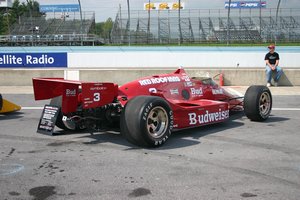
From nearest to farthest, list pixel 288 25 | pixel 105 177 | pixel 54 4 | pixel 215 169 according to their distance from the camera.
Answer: pixel 105 177, pixel 215 169, pixel 288 25, pixel 54 4

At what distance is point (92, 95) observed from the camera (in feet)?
18.5

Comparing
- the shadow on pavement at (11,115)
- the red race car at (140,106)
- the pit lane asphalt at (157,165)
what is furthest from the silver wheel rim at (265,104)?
the shadow on pavement at (11,115)

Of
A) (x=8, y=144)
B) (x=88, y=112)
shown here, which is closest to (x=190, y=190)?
(x=88, y=112)

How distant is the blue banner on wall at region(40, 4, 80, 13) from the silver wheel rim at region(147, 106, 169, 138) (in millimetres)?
23679

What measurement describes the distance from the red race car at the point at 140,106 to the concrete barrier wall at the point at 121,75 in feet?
22.6

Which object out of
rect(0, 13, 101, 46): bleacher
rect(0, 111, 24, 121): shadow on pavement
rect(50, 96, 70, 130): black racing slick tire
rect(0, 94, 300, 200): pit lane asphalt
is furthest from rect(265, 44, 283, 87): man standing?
rect(0, 13, 101, 46): bleacher

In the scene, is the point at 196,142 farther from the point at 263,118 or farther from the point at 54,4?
the point at 54,4

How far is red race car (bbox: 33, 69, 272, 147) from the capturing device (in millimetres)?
5602

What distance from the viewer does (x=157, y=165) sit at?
4.95m

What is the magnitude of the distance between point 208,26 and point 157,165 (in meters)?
27.8

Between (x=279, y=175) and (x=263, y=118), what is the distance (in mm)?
3403

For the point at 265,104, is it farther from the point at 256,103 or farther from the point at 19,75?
the point at 19,75

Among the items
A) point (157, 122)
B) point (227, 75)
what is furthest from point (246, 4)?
point (157, 122)

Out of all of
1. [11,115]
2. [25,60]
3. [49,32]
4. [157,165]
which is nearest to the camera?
[157,165]
